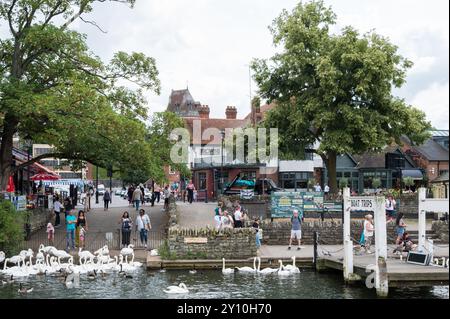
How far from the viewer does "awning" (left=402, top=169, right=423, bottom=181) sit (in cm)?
5836

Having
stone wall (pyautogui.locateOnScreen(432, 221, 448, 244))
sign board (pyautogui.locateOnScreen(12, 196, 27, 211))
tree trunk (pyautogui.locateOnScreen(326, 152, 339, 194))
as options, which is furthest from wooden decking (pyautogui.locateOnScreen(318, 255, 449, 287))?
tree trunk (pyautogui.locateOnScreen(326, 152, 339, 194))

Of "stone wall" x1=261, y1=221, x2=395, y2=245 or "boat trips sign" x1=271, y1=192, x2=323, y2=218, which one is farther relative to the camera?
"boat trips sign" x1=271, y1=192, x2=323, y2=218

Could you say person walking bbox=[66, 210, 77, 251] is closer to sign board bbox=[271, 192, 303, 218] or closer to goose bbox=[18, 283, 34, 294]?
goose bbox=[18, 283, 34, 294]

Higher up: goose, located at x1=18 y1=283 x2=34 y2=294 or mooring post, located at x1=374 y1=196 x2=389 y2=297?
mooring post, located at x1=374 y1=196 x2=389 y2=297

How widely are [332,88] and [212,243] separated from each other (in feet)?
54.9

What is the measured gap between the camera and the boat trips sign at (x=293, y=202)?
101 ft

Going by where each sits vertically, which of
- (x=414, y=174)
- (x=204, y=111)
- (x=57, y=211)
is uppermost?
(x=204, y=111)

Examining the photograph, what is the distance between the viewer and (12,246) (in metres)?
24.5

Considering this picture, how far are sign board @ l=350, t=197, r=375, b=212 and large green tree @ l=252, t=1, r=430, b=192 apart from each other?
15.8 metres

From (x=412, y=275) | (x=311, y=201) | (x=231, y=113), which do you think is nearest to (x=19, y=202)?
(x=311, y=201)

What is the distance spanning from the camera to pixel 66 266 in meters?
22.2

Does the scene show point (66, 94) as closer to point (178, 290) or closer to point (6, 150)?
point (6, 150)

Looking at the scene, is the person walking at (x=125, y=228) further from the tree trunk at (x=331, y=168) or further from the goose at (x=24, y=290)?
the tree trunk at (x=331, y=168)
